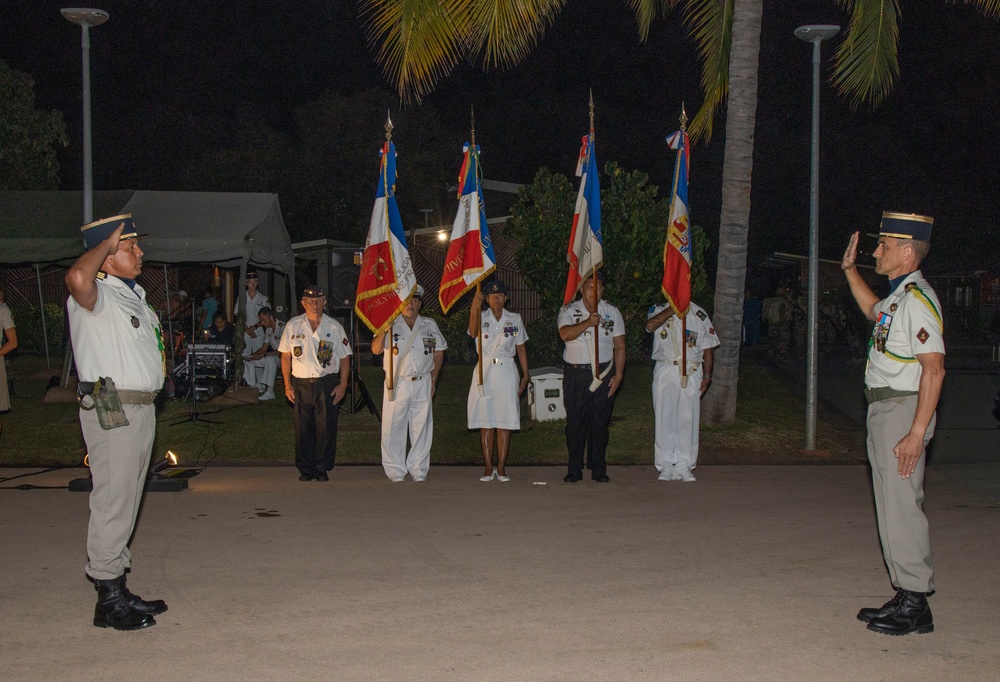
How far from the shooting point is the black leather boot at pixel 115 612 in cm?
586

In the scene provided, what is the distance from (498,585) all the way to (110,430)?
2555 millimetres

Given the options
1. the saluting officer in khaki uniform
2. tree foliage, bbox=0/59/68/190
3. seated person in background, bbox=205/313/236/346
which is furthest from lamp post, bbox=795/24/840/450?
tree foliage, bbox=0/59/68/190

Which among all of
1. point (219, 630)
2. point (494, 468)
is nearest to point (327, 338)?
point (494, 468)

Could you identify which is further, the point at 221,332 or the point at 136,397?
the point at 221,332

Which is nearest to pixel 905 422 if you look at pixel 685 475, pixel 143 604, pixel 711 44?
pixel 143 604

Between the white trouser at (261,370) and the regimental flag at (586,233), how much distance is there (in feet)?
25.6

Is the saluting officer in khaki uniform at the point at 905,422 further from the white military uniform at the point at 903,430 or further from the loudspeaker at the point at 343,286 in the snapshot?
the loudspeaker at the point at 343,286

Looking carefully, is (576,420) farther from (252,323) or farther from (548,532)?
(252,323)

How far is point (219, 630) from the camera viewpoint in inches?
231

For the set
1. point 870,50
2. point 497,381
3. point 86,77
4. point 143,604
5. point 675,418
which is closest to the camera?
point 143,604

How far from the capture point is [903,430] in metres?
5.87

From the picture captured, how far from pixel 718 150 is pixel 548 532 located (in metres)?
37.3

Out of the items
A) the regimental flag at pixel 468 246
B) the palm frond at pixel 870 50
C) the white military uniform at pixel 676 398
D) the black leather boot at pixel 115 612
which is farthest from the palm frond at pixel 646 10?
the black leather boot at pixel 115 612

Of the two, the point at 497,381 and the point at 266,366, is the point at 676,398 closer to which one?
the point at 497,381
